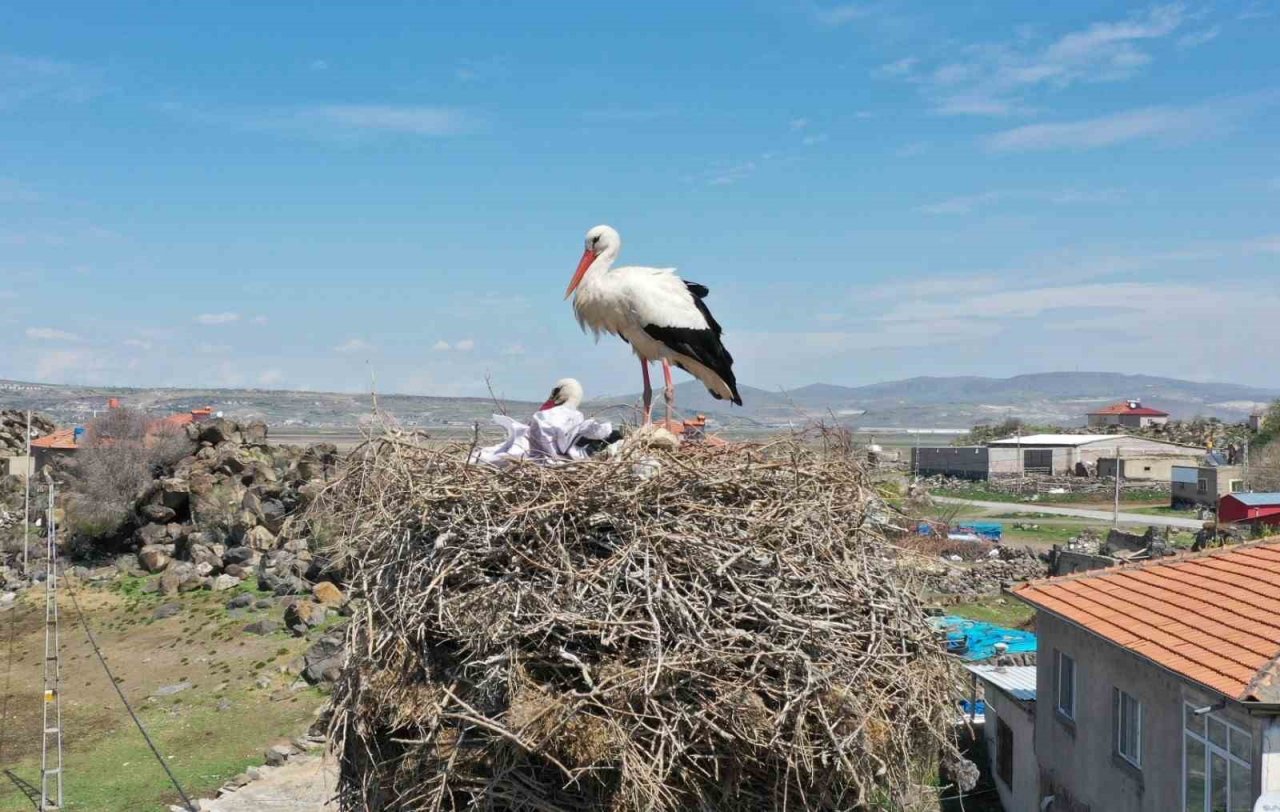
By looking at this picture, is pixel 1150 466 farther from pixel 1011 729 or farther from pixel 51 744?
pixel 51 744

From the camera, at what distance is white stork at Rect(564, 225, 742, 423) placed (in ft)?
26.1

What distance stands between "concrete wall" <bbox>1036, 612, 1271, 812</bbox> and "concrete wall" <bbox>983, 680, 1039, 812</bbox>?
0.44 m

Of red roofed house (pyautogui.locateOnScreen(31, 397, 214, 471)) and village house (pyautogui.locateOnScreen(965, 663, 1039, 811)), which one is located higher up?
red roofed house (pyautogui.locateOnScreen(31, 397, 214, 471))

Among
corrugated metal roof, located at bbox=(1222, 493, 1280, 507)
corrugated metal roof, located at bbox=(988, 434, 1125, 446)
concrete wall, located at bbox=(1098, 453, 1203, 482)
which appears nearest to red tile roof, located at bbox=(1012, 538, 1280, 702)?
corrugated metal roof, located at bbox=(1222, 493, 1280, 507)

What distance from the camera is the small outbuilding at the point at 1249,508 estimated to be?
3400 centimetres

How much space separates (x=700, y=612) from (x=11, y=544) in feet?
136

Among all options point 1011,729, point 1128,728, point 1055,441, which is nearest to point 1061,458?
point 1055,441

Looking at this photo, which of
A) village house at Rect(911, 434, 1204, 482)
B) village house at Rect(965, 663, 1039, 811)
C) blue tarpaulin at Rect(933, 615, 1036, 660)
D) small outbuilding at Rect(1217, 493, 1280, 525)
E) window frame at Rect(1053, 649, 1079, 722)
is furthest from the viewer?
village house at Rect(911, 434, 1204, 482)

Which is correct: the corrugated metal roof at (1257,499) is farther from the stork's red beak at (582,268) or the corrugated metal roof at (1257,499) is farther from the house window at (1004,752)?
the stork's red beak at (582,268)

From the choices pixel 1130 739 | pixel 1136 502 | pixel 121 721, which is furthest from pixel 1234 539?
pixel 1136 502

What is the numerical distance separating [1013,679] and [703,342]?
12287 millimetres

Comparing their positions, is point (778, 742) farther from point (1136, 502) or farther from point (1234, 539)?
point (1136, 502)

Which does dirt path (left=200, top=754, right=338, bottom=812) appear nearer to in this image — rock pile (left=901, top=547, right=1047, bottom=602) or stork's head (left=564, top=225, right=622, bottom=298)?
stork's head (left=564, top=225, right=622, bottom=298)

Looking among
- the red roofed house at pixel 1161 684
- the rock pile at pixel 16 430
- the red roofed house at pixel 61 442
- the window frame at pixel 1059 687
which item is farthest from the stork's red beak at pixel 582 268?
the rock pile at pixel 16 430
